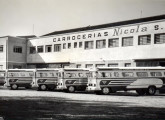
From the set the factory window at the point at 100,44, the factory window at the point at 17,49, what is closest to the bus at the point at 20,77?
the factory window at the point at 100,44

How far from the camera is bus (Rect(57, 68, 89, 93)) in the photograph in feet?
83.4

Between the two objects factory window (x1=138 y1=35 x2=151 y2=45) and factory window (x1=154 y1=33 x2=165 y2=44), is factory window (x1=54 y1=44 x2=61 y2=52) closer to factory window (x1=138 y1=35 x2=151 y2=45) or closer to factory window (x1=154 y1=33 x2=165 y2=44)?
factory window (x1=138 y1=35 x2=151 y2=45)

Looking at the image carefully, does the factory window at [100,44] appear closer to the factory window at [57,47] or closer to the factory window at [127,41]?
the factory window at [127,41]

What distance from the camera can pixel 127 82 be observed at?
75.2ft

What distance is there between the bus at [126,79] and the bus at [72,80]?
2.66m

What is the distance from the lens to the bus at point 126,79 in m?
22.7

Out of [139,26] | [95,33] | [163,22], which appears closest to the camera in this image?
[163,22]

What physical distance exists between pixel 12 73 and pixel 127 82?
13.6 meters

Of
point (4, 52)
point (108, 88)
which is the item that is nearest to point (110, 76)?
point (108, 88)

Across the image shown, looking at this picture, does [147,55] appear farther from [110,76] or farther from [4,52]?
[4,52]

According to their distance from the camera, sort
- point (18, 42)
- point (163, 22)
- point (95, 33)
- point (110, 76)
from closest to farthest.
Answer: point (110, 76) → point (163, 22) → point (95, 33) → point (18, 42)

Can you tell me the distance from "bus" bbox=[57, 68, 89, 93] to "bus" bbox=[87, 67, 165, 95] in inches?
105

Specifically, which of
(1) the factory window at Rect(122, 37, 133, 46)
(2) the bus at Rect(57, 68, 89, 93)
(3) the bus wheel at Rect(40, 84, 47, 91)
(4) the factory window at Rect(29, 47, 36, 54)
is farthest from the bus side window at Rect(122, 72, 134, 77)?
(4) the factory window at Rect(29, 47, 36, 54)

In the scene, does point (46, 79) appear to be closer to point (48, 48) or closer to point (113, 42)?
point (113, 42)
